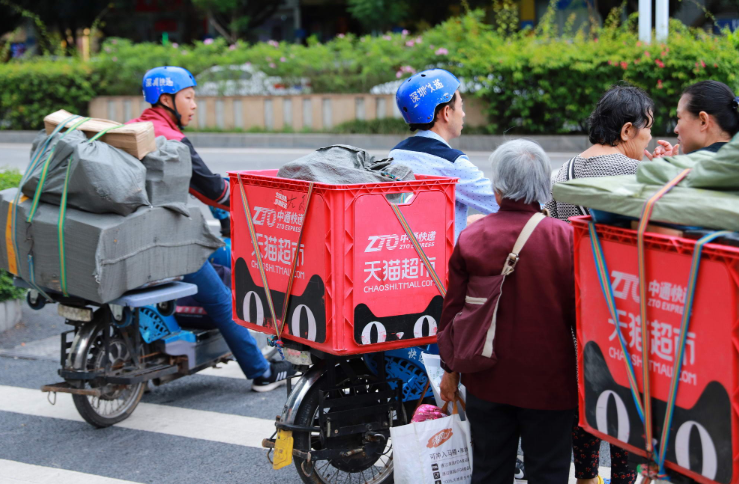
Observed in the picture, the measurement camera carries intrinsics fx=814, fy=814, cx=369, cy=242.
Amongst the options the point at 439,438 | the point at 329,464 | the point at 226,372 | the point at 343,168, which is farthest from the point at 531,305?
the point at 226,372

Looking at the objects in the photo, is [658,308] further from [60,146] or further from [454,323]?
[60,146]

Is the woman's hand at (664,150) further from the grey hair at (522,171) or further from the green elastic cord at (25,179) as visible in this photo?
the green elastic cord at (25,179)

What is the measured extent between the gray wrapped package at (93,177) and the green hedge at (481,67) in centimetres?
1070

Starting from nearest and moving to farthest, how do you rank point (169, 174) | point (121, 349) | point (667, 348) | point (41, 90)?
point (667, 348), point (169, 174), point (121, 349), point (41, 90)

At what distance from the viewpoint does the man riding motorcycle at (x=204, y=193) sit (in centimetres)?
483

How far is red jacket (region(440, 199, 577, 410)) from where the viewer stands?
2688 mm

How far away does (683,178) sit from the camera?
2.24 metres

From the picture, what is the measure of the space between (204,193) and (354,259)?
1.99 m

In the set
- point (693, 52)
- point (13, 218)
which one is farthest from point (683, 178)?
point (693, 52)

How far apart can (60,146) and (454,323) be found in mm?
2405

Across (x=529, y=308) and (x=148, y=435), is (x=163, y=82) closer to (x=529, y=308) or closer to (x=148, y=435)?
(x=148, y=435)

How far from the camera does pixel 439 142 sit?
363 cm

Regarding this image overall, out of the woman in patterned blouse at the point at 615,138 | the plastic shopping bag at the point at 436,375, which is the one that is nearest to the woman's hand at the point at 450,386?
the plastic shopping bag at the point at 436,375

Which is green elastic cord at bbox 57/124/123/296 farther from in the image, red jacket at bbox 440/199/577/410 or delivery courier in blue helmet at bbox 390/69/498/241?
red jacket at bbox 440/199/577/410
